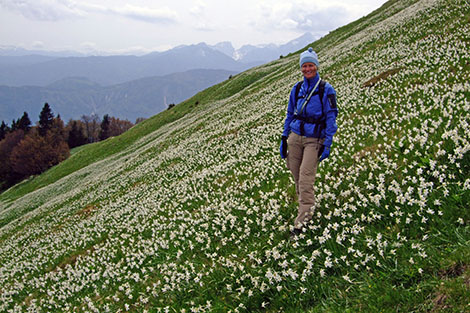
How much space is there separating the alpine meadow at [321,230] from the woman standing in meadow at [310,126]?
1.54ft

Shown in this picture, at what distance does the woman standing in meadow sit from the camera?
21.1ft

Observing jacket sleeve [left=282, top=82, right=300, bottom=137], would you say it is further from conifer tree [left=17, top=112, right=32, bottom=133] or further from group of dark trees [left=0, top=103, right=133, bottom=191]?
conifer tree [left=17, top=112, right=32, bottom=133]

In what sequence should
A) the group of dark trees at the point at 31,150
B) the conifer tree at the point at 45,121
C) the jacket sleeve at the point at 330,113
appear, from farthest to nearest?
the conifer tree at the point at 45,121 < the group of dark trees at the point at 31,150 < the jacket sleeve at the point at 330,113

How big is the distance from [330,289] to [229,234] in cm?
389

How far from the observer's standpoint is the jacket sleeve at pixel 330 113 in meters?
6.30

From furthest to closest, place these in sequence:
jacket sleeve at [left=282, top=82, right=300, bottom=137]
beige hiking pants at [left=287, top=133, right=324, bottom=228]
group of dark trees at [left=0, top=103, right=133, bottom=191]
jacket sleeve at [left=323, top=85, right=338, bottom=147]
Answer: group of dark trees at [left=0, top=103, right=133, bottom=191] → jacket sleeve at [left=282, top=82, right=300, bottom=137] → beige hiking pants at [left=287, top=133, right=324, bottom=228] → jacket sleeve at [left=323, top=85, right=338, bottom=147]

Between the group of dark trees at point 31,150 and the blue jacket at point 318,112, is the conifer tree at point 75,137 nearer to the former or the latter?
the group of dark trees at point 31,150

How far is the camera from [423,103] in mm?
9828

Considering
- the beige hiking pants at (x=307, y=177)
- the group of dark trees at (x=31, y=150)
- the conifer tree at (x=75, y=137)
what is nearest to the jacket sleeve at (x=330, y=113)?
the beige hiking pants at (x=307, y=177)

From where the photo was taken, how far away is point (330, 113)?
6418mm

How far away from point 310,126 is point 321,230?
232 cm

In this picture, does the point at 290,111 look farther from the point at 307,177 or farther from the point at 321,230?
the point at 321,230

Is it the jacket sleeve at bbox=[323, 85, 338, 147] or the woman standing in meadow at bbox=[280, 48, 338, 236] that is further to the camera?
the woman standing in meadow at bbox=[280, 48, 338, 236]

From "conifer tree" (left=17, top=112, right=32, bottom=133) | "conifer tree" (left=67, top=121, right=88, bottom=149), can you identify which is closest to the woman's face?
"conifer tree" (left=67, top=121, right=88, bottom=149)
